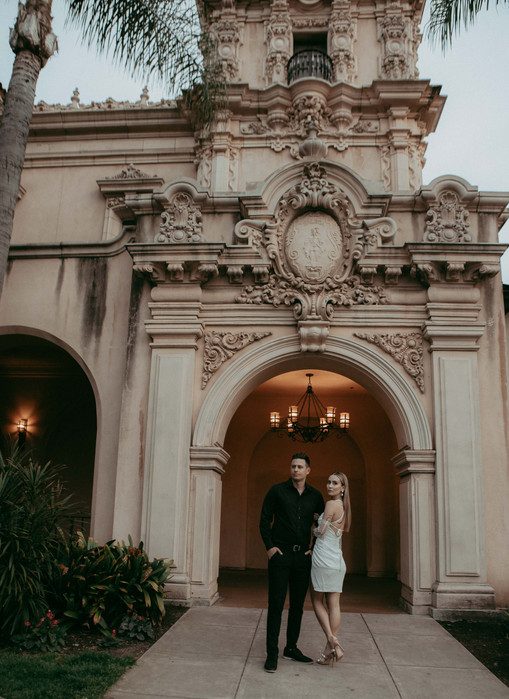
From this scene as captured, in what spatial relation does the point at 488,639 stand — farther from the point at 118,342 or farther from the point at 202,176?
the point at 202,176

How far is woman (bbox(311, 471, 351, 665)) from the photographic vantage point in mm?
6137

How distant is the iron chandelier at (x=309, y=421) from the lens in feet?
43.9

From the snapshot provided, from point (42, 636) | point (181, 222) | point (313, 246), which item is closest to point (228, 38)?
point (181, 222)

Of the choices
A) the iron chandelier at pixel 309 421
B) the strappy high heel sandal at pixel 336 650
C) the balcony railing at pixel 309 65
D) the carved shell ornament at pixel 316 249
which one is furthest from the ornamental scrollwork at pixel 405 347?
the balcony railing at pixel 309 65

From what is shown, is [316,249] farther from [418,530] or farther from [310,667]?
[310,667]

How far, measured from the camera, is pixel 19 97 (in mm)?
8539

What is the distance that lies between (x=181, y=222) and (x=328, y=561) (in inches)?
229

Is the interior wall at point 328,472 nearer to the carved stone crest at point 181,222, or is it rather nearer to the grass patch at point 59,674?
the carved stone crest at point 181,222

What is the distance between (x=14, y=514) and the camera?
6.99 m

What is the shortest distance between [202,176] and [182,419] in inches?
355

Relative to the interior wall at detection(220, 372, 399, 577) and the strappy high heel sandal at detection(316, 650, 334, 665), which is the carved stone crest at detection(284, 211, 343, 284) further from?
the strappy high heel sandal at detection(316, 650, 334, 665)

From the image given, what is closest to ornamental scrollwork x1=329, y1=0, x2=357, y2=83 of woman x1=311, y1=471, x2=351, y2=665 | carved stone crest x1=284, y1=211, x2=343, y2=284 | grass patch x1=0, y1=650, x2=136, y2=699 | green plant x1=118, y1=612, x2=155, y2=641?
carved stone crest x1=284, y1=211, x2=343, y2=284

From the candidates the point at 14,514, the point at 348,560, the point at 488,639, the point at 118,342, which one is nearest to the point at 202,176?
the point at 118,342

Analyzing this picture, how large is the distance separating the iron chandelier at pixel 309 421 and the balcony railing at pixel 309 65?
850 centimetres
